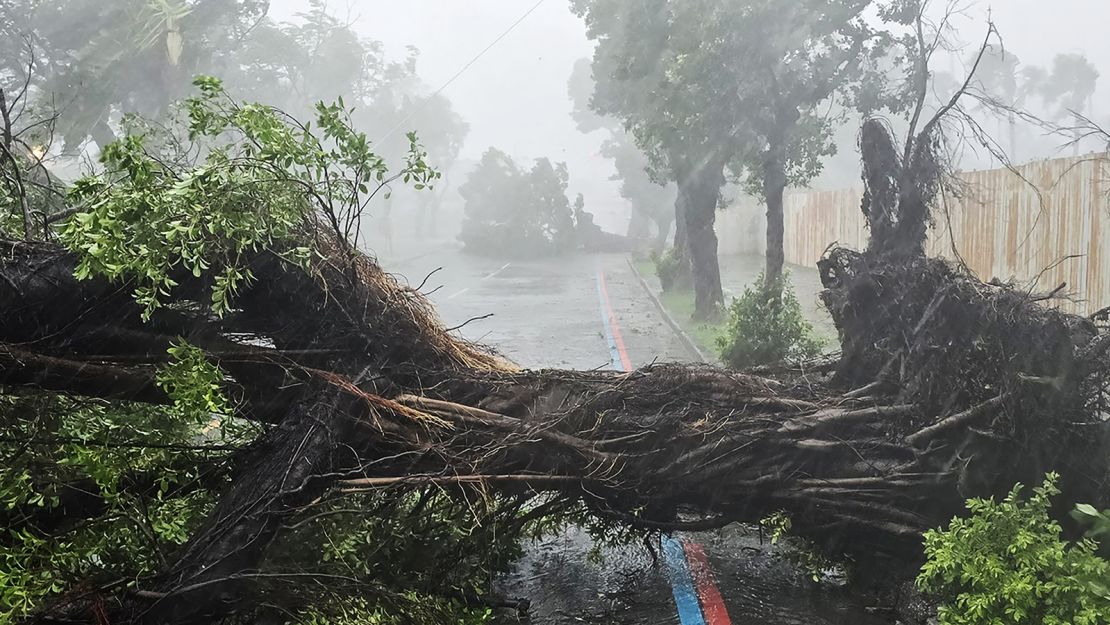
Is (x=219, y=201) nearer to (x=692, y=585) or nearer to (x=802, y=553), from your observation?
(x=692, y=585)

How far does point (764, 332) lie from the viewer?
9.16 m

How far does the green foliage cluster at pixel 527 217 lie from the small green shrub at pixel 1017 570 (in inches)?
1424

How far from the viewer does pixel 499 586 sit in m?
5.11

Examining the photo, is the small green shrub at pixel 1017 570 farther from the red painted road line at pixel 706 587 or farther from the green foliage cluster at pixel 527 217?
the green foliage cluster at pixel 527 217

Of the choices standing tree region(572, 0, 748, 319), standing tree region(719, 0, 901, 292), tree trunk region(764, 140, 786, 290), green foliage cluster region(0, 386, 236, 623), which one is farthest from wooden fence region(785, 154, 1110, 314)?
green foliage cluster region(0, 386, 236, 623)

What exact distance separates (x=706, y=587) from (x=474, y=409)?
6.22ft

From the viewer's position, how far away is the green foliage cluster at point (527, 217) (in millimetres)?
39719

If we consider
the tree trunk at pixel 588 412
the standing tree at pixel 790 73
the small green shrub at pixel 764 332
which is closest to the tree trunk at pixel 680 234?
the standing tree at pixel 790 73

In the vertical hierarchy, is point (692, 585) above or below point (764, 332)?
below

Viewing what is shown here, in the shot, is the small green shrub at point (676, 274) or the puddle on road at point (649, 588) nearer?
the puddle on road at point (649, 588)

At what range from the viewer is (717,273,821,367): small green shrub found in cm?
888

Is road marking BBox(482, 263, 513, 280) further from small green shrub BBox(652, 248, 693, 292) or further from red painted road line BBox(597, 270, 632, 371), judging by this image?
small green shrub BBox(652, 248, 693, 292)

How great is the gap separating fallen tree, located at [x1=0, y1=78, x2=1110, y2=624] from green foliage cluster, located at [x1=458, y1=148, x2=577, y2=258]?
3506cm

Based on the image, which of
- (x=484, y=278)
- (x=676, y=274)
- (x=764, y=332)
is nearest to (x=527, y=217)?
(x=484, y=278)
